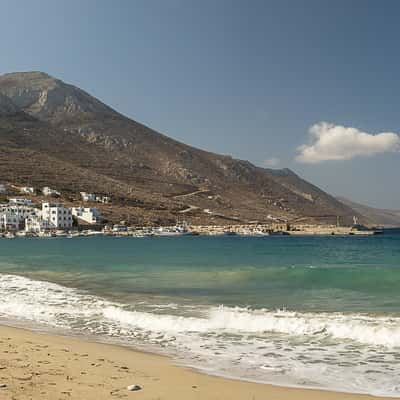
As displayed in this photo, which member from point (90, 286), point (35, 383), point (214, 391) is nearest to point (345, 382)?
point (214, 391)

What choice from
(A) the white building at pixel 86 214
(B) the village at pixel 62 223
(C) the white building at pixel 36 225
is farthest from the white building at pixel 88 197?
(C) the white building at pixel 36 225

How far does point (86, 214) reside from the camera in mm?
134500

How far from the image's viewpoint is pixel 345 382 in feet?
28.2

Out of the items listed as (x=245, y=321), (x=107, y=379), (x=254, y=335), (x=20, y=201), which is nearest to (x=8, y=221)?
(x=20, y=201)

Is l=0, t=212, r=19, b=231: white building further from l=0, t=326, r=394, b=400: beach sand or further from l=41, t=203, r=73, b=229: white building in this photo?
l=0, t=326, r=394, b=400: beach sand

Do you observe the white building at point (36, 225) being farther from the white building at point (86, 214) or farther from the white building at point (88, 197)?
the white building at point (88, 197)

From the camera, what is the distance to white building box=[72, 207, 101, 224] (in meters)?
134

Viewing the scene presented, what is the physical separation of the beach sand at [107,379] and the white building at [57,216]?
119564 mm

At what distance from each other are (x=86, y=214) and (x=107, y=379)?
426 ft

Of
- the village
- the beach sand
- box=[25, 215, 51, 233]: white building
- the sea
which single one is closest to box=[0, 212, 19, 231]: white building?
the village

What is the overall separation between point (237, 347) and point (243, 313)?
4367 mm

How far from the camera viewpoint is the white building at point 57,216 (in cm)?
12608

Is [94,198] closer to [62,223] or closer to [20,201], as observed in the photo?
[20,201]

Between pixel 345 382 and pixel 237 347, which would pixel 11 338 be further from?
pixel 345 382
